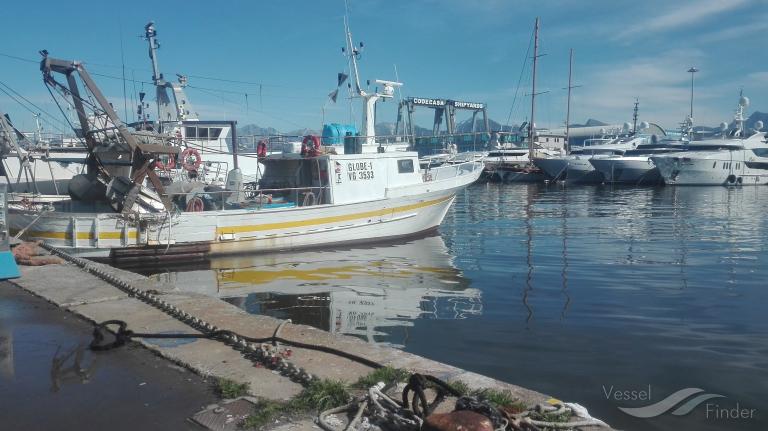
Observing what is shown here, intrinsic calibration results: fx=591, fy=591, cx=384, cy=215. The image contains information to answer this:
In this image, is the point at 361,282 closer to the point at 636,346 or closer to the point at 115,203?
the point at 636,346

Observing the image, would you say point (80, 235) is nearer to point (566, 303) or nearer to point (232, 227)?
point (232, 227)

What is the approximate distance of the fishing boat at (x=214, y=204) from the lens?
15414 millimetres

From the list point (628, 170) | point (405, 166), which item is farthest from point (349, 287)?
point (628, 170)

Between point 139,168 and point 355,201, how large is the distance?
240 inches

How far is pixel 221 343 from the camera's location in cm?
576

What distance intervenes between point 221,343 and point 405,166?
45.7ft

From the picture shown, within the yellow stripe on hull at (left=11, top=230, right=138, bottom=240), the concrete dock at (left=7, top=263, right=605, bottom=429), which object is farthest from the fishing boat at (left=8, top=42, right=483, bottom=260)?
the concrete dock at (left=7, top=263, right=605, bottom=429)

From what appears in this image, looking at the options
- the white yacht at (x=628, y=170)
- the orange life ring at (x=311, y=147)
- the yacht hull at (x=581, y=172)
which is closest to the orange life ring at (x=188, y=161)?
the orange life ring at (x=311, y=147)

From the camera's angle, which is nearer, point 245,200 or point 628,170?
point 245,200

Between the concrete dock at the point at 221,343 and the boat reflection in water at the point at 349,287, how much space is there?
244 centimetres

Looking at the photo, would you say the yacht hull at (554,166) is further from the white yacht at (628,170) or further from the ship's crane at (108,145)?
the ship's crane at (108,145)

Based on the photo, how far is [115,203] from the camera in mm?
15844

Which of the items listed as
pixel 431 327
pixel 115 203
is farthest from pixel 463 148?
pixel 431 327
